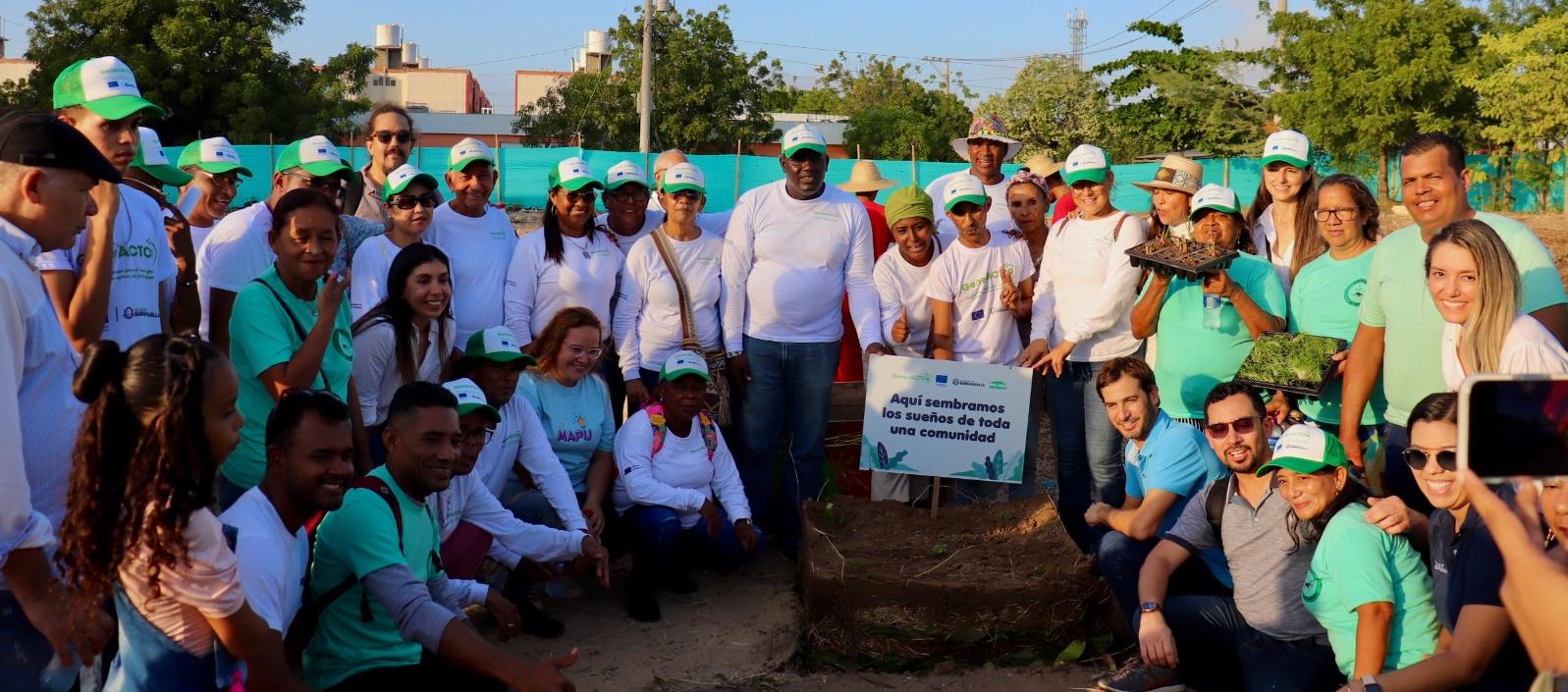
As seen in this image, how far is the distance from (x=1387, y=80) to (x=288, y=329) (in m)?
30.0

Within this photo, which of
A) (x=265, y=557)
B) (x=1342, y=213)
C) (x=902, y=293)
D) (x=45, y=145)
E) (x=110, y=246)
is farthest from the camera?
(x=902, y=293)

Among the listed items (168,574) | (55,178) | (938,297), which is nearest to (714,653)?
(938,297)

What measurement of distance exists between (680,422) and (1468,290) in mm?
3383

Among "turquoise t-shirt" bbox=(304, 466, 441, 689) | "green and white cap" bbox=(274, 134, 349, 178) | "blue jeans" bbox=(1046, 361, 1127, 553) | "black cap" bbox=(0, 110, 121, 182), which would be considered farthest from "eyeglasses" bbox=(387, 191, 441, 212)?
"blue jeans" bbox=(1046, 361, 1127, 553)

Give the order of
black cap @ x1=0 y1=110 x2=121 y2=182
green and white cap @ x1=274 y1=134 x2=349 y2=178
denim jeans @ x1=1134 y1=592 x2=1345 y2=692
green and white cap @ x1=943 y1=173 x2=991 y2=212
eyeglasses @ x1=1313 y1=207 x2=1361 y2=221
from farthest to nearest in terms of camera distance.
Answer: green and white cap @ x1=943 y1=173 x2=991 y2=212 → green and white cap @ x1=274 y1=134 x2=349 y2=178 → eyeglasses @ x1=1313 y1=207 x2=1361 y2=221 → denim jeans @ x1=1134 y1=592 x2=1345 y2=692 → black cap @ x1=0 y1=110 x2=121 y2=182

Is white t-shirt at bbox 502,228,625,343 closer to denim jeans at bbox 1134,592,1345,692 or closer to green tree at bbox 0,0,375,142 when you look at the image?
denim jeans at bbox 1134,592,1345,692

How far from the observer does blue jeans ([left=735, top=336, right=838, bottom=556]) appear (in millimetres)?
6523

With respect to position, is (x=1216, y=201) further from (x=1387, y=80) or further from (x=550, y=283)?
(x=1387, y=80)

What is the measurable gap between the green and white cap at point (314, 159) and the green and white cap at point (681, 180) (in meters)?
1.51

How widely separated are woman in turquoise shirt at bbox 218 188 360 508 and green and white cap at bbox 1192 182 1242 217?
353 cm

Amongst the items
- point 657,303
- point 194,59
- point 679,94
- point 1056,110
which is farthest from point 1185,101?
point 657,303

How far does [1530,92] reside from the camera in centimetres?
2692

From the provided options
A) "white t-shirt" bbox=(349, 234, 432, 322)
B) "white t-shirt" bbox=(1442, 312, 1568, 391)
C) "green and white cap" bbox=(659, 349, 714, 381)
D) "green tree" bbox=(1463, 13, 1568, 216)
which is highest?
"green tree" bbox=(1463, 13, 1568, 216)

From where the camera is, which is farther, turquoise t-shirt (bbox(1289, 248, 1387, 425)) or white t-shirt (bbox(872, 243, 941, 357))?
white t-shirt (bbox(872, 243, 941, 357))
